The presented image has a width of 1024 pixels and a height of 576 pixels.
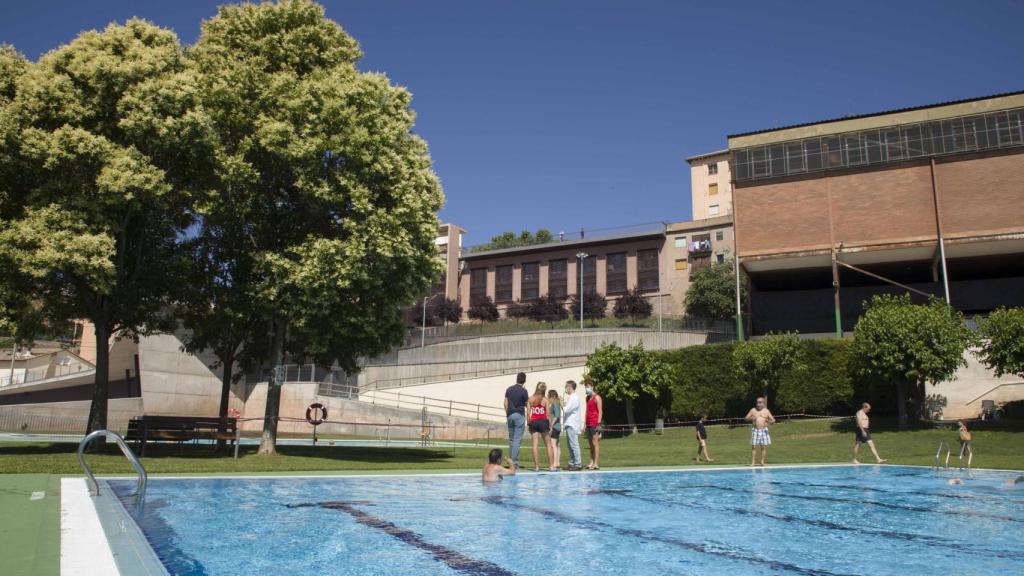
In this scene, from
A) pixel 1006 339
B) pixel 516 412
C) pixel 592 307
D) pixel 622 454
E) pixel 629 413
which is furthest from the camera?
pixel 592 307

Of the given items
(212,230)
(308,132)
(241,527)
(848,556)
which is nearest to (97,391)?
(212,230)

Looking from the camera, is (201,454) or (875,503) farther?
(201,454)

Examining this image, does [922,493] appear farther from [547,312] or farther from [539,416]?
[547,312]

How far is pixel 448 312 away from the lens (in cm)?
7388

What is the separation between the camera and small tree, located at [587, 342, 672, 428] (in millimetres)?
38875

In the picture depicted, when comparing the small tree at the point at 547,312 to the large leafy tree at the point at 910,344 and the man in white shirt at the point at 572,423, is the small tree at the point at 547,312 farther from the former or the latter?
the man in white shirt at the point at 572,423

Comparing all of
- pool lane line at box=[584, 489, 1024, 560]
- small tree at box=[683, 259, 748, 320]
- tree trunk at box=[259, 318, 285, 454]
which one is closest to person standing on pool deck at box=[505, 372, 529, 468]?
pool lane line at box=[584, 489, 1024, 560]

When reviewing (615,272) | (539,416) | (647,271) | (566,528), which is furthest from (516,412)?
(615,272)

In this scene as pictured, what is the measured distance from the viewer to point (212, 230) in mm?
19281

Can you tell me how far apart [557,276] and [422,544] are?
262ft

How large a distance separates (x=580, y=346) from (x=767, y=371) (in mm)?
16726

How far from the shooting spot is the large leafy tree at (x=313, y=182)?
16922 millimetres

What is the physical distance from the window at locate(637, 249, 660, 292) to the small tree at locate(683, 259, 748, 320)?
304 inches

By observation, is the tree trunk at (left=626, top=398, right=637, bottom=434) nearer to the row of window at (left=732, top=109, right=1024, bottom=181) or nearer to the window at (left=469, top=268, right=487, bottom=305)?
the row of window at (left=732, top=109, right=1024, bottom=181)
